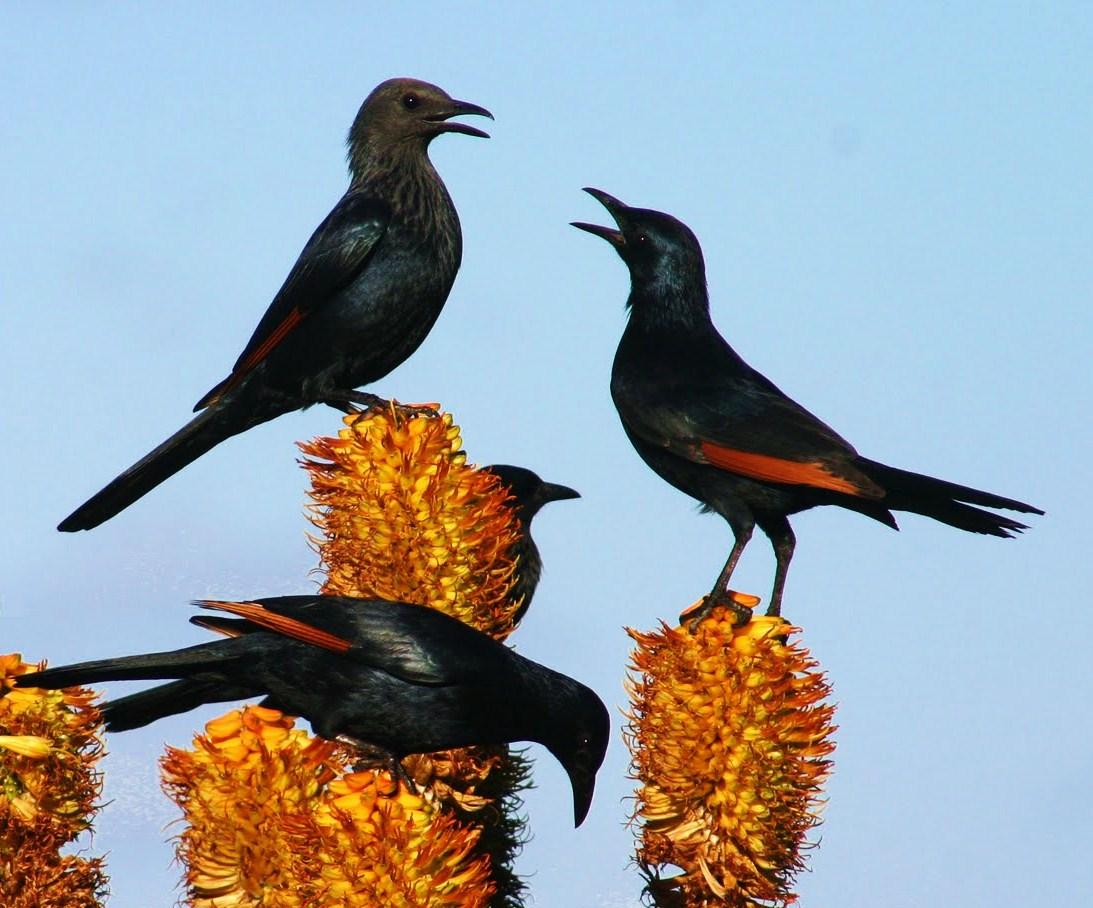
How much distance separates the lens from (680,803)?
5.06 m

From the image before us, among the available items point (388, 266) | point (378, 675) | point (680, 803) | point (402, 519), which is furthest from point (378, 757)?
point (388, 266)

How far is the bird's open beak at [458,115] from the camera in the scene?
931 centimetres

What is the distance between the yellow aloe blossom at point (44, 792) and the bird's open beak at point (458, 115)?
5.12m

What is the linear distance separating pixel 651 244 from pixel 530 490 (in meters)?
2.31

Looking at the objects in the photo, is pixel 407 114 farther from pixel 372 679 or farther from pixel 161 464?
pixel 372 679

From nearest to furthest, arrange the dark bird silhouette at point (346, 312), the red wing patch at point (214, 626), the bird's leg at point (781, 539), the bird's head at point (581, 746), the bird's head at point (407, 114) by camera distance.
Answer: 1. the red wing patch at point (214, 626)
2. the bird's head at point (581, 746)
3. the bird's leg at point (781, 539)
4. the dark bird silhouette at point (346, 312)
5. the bird's head at point (407, 114)

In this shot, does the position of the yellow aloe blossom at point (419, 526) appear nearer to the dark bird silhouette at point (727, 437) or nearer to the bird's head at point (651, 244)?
the dark bird silhouette at point (727, 437)

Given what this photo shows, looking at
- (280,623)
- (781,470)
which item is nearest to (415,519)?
(280,623)

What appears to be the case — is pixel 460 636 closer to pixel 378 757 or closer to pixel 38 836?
pixel 378 757

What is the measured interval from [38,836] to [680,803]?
6.02 feet

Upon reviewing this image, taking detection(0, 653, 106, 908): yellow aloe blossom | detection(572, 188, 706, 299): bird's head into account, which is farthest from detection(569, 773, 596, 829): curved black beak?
detection(572, 188, 706, 299): bird's head

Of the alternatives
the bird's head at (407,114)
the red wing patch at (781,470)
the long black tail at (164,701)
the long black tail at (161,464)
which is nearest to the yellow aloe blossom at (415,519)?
the long black tail at (164,701)

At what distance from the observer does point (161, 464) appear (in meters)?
9.01

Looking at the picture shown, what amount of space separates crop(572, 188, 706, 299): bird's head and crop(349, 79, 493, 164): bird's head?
139 cm
